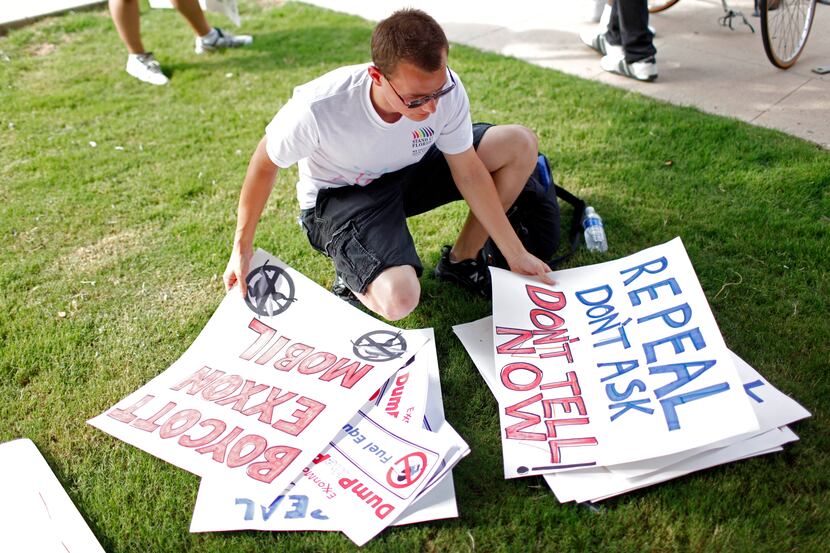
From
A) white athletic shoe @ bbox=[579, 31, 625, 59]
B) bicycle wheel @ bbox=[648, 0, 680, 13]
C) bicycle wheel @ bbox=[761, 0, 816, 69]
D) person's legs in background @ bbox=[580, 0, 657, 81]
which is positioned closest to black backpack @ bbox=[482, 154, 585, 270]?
person's legs in background @ bbox=[580, 0, 657, 81]

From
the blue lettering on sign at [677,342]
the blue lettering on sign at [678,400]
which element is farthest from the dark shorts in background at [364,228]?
the blue lettering on sign at [678,400]

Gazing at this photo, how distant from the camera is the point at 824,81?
3734 millimetres

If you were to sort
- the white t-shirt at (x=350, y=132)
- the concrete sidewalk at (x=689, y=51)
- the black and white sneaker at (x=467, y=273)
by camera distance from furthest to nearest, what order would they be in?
the concrete sidewalk at (x=689, y=51) → the black and white sneaker at (x=467, y=273) → the white t-shirt at (x=350, y=132)

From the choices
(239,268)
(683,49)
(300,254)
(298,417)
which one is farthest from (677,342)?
(683,49)

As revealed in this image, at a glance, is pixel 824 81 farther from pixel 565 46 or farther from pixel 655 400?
pixel 655 400

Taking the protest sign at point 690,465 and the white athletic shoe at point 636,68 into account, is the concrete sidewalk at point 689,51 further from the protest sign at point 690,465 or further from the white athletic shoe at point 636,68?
the protest sign at point 690,465

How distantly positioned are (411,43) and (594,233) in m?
1.21

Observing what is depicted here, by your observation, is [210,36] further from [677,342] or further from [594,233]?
[677,342]

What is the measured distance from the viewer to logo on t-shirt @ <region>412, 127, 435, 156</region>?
2.13 m

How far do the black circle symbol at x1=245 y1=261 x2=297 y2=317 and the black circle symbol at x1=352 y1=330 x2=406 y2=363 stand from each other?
0.29 meters

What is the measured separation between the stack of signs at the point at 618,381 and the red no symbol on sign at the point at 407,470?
230 millimetres

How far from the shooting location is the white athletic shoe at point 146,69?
14.0ft

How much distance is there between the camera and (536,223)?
2551 millimetres

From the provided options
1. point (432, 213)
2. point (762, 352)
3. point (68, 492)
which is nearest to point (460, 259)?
point (432, 213)
